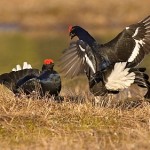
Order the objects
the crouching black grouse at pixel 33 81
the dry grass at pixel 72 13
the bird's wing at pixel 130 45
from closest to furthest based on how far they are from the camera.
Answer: the crouching black grouse at pixel 33 81
the bird's wing at pixel 130 45
the dry grass at pixel 72 13

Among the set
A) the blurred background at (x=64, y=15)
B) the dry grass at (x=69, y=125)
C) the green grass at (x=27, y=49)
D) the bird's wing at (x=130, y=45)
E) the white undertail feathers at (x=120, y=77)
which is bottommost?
the dry grass at (x=69, y=125)

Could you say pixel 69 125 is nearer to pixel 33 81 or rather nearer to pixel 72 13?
pixel 33 81

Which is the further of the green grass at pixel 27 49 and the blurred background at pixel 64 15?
the blurred background at pixel 64 15

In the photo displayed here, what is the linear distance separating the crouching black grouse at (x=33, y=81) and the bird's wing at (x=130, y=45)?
598 millimetres

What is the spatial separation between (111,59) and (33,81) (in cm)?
85

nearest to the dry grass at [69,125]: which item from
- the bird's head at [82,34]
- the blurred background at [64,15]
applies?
the bird's head at [82,34]

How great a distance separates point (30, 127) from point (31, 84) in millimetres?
1371

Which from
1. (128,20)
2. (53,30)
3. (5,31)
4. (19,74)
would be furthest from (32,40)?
(19,74)

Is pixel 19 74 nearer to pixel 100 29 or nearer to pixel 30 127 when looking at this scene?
pixel 30 127

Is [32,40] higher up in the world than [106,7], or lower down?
lower down

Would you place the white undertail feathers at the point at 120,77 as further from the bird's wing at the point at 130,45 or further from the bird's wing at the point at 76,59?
the bird's wing at the point at 130,45

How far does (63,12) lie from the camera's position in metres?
28.3

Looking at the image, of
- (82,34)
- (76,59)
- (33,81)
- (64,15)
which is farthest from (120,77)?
(64,15)

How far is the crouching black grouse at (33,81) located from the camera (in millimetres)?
7230
